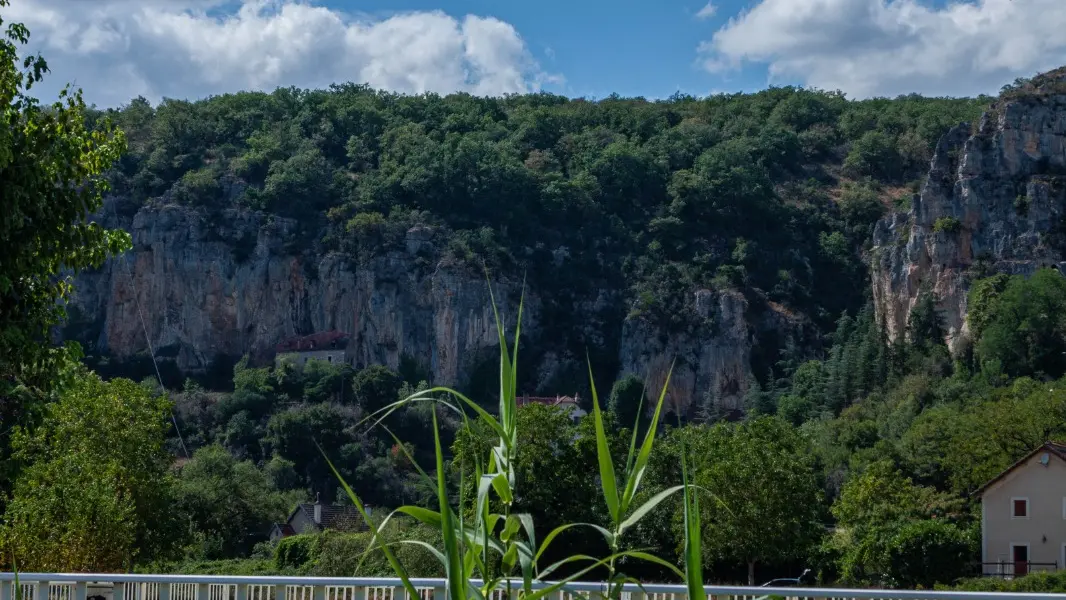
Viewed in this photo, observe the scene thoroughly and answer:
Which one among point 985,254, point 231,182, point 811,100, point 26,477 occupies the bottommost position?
point 26,477

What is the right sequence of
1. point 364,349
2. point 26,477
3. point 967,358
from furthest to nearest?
point 364,349 → point 967,358 → point 26,477

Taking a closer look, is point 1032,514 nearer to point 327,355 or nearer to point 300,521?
point 300,521

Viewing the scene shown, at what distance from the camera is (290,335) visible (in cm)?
11500

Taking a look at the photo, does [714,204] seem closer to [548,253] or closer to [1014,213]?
[548,253]

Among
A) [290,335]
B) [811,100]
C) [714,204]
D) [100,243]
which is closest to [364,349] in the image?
[290,335]

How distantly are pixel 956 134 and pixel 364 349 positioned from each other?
45068 millimetres

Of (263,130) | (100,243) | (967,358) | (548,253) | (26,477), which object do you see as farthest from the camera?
(263,130)

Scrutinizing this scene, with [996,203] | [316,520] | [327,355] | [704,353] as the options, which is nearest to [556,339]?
[704,353]

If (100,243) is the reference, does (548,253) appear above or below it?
above

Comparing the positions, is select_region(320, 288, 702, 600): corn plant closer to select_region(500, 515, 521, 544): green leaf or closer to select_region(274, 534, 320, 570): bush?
select_region(500, 515, 521, 544): green leaf

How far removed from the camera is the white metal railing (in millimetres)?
10656

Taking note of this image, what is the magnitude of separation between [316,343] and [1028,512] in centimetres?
7772

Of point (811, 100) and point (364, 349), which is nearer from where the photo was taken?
point (364, 349)

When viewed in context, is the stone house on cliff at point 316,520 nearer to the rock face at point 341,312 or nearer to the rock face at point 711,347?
the rock face at point 341,312
